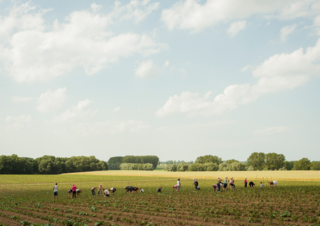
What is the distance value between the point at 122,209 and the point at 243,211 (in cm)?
1135

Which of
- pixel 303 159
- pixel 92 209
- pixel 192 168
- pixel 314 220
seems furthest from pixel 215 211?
pixel 303 159


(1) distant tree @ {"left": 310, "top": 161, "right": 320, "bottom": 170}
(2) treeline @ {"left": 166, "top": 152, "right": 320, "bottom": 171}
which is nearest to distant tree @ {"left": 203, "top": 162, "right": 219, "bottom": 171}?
(2) treeline @ {"left": 166, "top": 152, "right": 320, "bottom": 171}

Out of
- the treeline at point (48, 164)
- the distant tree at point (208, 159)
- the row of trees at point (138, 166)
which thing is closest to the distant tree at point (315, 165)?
the distant tree at point (208, 159)

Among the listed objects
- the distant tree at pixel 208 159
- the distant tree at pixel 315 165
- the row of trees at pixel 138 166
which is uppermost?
the distant tree at pixel 208 159

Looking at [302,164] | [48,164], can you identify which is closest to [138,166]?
[48,164]

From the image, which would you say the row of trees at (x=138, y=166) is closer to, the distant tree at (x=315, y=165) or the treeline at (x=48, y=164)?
the treeline at (x=48, y=164)

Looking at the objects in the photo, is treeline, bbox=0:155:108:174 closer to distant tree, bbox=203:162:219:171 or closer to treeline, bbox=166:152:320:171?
treeline, bbox=166:152:320:171

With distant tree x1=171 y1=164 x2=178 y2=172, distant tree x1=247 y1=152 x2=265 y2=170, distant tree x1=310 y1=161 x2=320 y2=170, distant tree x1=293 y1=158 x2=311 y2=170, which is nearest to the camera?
distant tree x1=310 y1=161 x2=320 y2=170

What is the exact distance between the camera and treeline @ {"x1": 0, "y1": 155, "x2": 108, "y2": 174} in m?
138

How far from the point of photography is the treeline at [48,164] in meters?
138

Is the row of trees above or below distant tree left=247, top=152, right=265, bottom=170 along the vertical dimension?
below

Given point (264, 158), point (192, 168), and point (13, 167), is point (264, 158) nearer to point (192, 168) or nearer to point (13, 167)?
point (192, 168)

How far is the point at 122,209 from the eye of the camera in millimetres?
24609

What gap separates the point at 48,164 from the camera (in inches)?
5837
